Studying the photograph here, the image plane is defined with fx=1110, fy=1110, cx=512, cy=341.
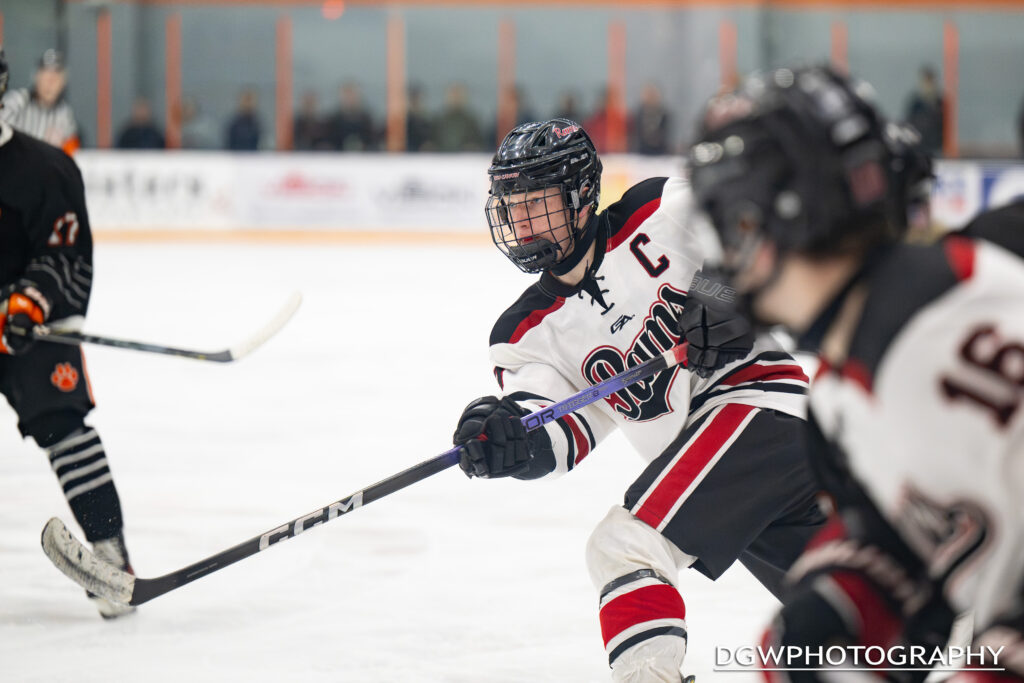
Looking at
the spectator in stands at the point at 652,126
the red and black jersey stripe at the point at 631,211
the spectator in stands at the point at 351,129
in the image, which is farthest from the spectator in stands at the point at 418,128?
the red and black jersey stripe at the point at 631,211

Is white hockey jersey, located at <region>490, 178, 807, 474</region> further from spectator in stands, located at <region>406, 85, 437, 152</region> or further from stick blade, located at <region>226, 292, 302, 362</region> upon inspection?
spectator in stands, located at <region>406, 85, 437, 152</region>

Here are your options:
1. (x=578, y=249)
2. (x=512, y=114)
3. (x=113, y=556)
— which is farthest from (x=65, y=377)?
(x=512, y=114)

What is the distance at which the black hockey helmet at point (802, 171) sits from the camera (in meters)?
1.04

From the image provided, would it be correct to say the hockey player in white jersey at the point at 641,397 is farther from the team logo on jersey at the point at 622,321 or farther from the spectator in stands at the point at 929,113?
the spectator in stands at the point at 929,113

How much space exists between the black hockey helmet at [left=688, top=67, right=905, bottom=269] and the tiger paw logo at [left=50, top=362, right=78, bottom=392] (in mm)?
1786

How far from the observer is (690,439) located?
1873 millimetres

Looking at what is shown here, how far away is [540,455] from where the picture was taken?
1.95 metres

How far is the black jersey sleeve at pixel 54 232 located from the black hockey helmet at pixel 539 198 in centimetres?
107

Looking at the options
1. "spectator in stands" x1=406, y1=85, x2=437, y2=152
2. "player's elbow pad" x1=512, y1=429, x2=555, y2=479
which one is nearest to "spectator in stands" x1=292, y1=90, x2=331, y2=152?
"spectator in stands" x1=406, y1=85, x2=437, y2=152

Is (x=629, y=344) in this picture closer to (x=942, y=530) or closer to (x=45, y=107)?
(x=942, y=530)

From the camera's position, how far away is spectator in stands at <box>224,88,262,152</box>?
10984mm

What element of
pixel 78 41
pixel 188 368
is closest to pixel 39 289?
pixel 188 368

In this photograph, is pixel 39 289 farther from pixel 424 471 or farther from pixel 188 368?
pixel 188 368

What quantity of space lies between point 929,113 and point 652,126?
9.04 ft
